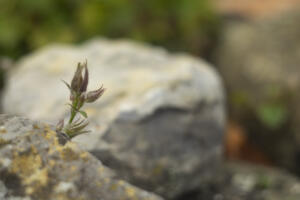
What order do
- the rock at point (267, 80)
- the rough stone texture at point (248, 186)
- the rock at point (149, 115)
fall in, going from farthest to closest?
the rock at point (267, 80) → the rough stone texture at point (248, 186) → the rock at point (149, 115)

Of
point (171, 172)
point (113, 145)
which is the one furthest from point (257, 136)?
point (113, 145)

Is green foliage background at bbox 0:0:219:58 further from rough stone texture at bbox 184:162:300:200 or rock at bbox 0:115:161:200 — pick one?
rock at bbox 0:115:161:200

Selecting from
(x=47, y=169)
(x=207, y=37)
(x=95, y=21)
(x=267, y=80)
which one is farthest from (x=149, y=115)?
Answer: (x=207, y=37)

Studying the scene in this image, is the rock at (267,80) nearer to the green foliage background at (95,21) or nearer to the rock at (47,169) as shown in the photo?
the green foliage background at (95,21)

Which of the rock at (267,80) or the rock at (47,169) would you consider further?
the rock at (267,80)

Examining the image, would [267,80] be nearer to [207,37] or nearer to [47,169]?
[207,37]

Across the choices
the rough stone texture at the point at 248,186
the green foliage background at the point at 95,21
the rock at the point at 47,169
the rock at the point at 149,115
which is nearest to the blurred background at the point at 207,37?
the green foliage background at the point at 95,21

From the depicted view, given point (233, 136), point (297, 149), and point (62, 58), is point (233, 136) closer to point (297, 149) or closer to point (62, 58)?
point (297, 149)
